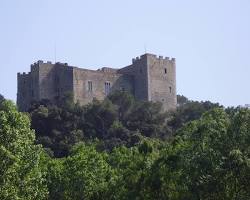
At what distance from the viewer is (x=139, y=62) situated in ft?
313

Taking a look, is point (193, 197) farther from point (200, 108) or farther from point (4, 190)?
point (200, 108)

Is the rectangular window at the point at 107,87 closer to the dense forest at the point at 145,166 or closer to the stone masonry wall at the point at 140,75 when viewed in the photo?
the stone masonry wall at the point at 140,75

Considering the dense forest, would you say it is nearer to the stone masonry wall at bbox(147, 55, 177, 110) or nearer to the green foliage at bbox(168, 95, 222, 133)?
the green foliage at bbox(168, 95, 222, 133)

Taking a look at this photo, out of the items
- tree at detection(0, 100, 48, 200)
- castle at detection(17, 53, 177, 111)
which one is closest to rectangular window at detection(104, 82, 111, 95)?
castle at detection(17, 53, 177, 111)

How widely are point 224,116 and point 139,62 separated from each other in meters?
64.6

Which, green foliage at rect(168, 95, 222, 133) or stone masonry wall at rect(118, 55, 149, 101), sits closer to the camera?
green foliage at rect(168, 95, 222, 133)

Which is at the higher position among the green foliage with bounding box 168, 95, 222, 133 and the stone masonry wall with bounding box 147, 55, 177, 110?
the stone masonry wall with bounding box 147, 55, 177, 110

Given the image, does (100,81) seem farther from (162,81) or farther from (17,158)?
(17,158)

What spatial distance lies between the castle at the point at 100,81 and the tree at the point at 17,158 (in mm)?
56211

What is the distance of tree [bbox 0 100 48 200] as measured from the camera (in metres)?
29.3

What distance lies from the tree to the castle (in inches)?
2213

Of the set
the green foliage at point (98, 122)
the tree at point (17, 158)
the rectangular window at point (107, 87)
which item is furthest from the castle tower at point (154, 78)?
the tree at point (17, 158)

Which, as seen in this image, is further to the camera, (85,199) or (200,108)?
(200,108)

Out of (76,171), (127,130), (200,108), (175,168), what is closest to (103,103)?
(127,130)
